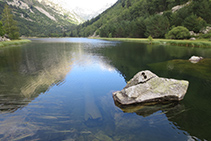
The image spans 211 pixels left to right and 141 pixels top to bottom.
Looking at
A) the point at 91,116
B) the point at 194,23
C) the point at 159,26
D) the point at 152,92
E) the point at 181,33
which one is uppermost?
the point at 159,26

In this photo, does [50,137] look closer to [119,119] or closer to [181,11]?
[119,119]

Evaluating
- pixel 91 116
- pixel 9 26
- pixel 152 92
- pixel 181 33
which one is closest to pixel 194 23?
pixel 181 33

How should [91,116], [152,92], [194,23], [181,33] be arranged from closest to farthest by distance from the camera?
[91,116] → [152,92] → [181,33] → [194,23]

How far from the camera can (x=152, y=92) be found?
1225 centimetres

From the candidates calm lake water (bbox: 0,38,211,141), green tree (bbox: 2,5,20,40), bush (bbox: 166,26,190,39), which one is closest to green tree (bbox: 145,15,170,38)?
bush (bbox: 166,26,190,39)

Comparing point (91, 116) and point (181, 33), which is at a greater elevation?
point (181, 33)

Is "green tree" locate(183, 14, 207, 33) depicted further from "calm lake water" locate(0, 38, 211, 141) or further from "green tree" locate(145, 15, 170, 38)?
"calm lake water" locate(0, 38, 211, 141)

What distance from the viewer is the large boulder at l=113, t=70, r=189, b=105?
→ 11.9 m

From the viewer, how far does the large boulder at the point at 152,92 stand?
469 inches

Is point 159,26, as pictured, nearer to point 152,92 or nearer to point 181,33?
point 181,33

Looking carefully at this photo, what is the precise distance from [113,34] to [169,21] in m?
78.0

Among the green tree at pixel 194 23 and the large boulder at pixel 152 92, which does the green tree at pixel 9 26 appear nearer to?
the large boulder at pixel 152 92

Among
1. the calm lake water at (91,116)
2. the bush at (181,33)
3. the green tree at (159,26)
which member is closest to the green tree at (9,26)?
the calm lake water at (91,116)

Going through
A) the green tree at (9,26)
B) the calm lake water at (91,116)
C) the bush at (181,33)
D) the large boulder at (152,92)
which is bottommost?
the calm lake water at (91,116)
